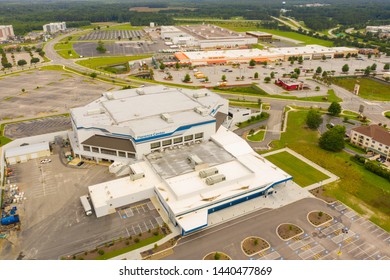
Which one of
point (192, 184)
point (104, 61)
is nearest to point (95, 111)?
point (192, 184)

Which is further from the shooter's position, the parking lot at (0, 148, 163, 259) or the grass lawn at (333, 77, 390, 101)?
the grass lawn at (333, 77, 390, 101)

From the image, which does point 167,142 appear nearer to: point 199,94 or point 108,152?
point 108,152

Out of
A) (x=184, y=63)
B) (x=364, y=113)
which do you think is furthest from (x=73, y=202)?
(x=184, y=63)

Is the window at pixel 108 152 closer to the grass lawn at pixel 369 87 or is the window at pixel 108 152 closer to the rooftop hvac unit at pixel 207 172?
the rooftop hvac unit at pixel 207 172

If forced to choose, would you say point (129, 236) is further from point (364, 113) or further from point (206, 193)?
point (364, 113)

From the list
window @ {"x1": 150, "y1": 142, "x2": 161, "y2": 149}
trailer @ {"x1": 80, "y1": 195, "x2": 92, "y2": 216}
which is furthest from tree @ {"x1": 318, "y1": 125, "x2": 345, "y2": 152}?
trailer @ {"x1": 80, "y1": 195, "x2": 92, "y2": 216}

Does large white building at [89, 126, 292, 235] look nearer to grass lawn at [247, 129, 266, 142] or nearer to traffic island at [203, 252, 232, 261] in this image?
traffic island at [203, 252, 232, 261]
